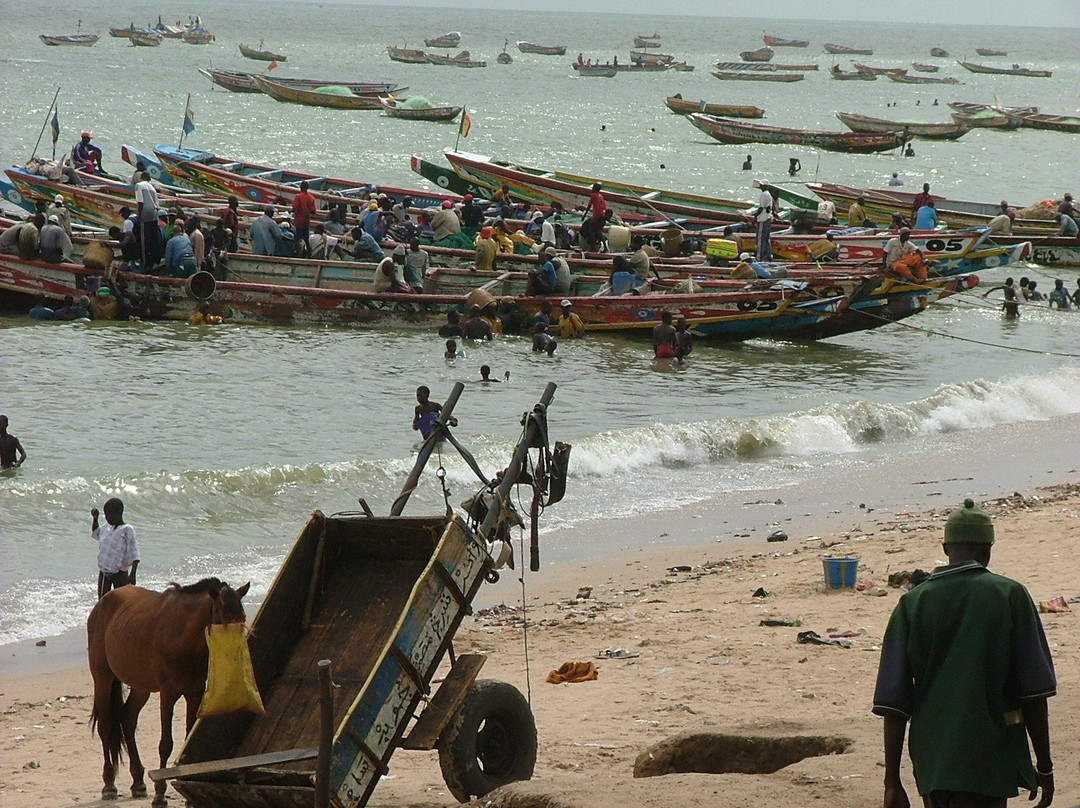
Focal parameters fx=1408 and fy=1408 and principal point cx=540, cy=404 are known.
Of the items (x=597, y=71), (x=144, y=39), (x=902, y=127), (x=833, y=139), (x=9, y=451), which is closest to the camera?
(x=9, y=451)

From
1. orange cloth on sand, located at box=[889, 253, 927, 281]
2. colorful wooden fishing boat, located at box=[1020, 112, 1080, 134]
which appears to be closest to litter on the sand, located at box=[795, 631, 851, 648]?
orange cloth on sand, located at box=[889, 253, 927, 281]

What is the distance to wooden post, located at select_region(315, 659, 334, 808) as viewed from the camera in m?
4.68

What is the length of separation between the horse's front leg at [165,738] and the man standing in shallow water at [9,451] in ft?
26.1

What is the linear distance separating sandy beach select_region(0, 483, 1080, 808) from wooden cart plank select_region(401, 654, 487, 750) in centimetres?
48

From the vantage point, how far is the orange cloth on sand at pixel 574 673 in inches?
306

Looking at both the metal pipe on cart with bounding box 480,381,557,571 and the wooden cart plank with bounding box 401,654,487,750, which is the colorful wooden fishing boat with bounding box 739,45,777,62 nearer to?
the metal pipe on cart with bounding box 480,381,557,571

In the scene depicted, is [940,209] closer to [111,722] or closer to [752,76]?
[111,722]

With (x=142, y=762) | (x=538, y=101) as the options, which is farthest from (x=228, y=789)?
(x=538, y=101)

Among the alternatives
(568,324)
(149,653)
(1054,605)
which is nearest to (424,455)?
(149,653)

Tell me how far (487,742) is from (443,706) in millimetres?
354

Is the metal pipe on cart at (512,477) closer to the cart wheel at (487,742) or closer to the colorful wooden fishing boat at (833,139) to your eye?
the cart wheel at (487,742)

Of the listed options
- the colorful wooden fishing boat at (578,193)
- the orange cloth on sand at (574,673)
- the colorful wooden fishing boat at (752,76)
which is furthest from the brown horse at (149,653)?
the colorful wooden fishing boat at (752,76)

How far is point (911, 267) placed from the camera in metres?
20.2

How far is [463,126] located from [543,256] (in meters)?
12.1
